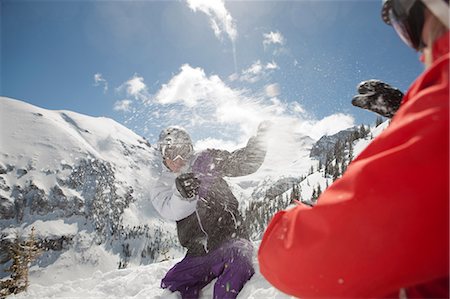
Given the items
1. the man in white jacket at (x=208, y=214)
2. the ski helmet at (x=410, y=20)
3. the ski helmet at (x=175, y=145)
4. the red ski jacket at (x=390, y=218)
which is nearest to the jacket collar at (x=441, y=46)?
the red ski jacket at (x=390, y=218)

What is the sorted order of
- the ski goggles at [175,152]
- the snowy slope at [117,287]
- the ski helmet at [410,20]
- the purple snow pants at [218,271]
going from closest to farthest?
the ski helmet at [410,20], the purple snow pants at [218,271], the ski goggles at [175,152], the snowy slope at [117,287]

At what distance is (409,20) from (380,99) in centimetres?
132

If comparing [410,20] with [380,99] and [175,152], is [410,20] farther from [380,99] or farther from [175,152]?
[175,152]

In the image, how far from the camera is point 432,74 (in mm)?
1041

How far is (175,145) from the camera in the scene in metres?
5.27

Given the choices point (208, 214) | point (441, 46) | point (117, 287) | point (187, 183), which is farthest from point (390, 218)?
point (117, 287)

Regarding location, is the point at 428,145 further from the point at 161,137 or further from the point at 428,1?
the point at 161,137

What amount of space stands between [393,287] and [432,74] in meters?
0.66

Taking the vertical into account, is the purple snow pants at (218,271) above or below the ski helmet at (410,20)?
below

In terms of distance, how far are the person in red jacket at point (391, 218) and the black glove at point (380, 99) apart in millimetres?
1419

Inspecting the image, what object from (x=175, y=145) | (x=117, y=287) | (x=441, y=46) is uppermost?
(x=175, y=145)

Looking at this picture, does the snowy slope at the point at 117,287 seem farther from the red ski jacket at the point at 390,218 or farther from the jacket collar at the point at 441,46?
the jacket collar at the point at 441,46

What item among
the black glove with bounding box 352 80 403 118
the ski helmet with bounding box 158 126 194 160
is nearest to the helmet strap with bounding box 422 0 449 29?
the black glove with bounding box 352 80 403 118

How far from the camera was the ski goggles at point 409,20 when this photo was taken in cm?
124
